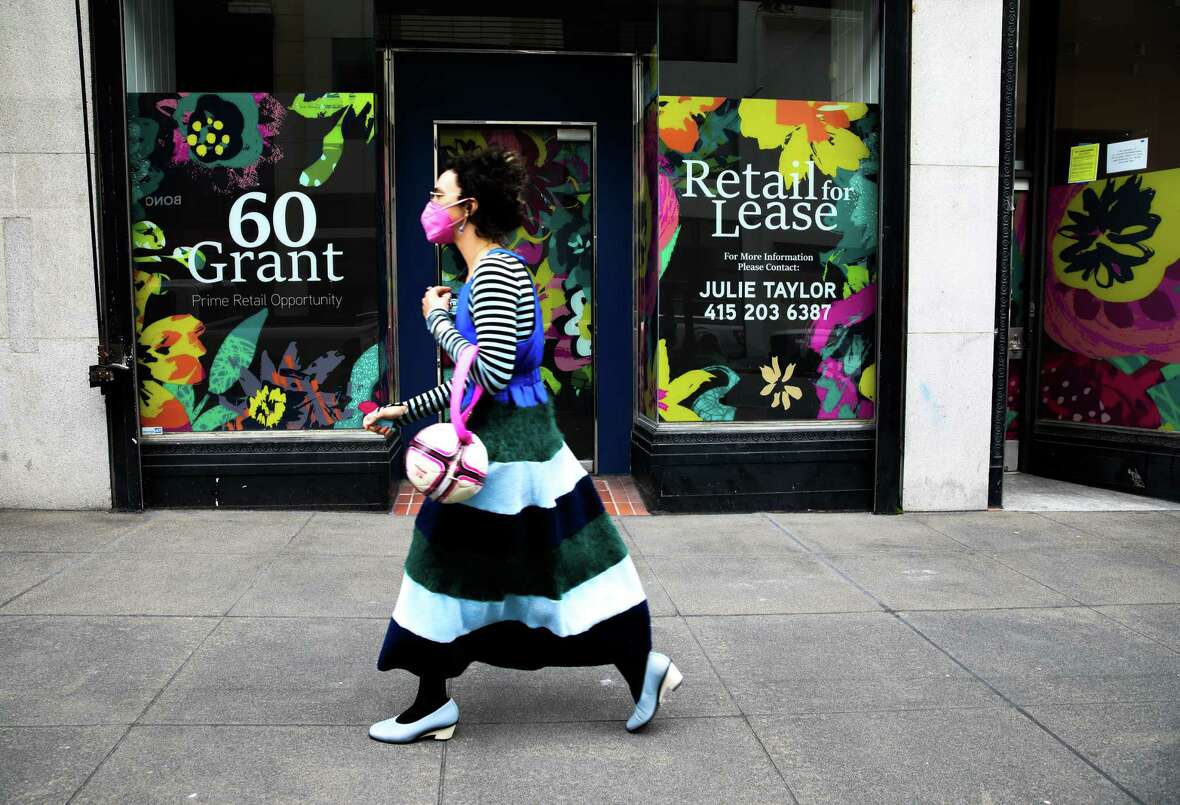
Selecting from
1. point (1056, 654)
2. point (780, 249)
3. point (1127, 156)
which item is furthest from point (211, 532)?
point (1127, 156)

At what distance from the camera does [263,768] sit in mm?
3244

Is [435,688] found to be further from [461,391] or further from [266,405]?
[266,405]

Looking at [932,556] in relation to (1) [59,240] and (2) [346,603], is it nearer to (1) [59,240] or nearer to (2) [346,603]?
(2) [346,603]

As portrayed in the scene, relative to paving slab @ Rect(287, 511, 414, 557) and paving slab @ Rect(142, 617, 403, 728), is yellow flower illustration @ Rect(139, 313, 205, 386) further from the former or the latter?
paving slab @ Rect(142, 617, 403, 728)

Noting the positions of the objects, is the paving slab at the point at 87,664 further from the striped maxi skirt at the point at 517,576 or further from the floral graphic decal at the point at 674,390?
the floral graphic decal at the point at 674,390

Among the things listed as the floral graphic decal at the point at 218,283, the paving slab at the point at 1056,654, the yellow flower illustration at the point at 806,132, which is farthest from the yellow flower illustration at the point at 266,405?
the paving slab at the point at 1056,654

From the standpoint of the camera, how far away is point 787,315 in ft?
23.6

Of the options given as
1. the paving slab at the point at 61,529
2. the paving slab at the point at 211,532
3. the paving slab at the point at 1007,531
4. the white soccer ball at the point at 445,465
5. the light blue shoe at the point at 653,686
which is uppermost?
the white soccer ball at the point at 445,465

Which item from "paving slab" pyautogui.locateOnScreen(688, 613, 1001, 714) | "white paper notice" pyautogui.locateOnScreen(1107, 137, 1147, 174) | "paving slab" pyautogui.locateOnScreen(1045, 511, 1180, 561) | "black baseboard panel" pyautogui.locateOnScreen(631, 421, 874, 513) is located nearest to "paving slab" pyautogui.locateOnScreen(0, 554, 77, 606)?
"paving slab" pyautogui.locateOnScreen(688, 613, 1001, 714)

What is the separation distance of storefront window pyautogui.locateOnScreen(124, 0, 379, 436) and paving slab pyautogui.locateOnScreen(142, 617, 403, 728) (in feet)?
8.33

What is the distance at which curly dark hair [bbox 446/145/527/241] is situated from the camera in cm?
342

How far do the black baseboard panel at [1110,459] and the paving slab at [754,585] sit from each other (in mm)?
3490

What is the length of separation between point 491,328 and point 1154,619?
367 cm

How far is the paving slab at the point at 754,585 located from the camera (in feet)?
16.4
